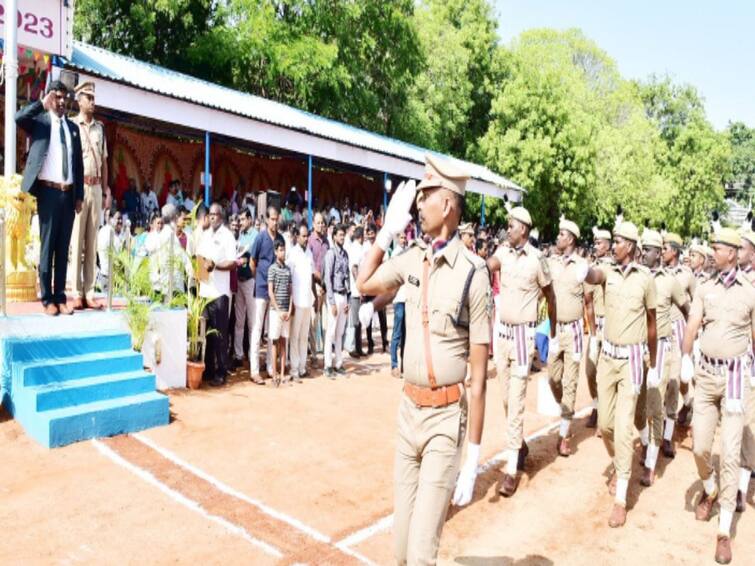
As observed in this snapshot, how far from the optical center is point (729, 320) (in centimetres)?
561

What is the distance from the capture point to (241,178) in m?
20.3

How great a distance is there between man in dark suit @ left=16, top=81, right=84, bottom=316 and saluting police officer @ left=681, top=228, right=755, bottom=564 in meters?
6.34

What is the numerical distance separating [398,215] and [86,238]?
5.34m

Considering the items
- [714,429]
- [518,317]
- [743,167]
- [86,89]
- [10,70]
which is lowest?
[714,429]

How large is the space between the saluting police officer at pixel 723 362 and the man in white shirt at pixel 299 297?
5500 millimetres

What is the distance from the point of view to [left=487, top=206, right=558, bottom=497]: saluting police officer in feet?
20.8

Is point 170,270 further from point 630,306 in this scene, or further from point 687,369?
point 687,369

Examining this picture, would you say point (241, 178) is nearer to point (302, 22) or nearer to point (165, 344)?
point (302, 22)

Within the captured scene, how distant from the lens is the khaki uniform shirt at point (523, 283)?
6543 millimetres

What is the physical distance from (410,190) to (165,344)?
5.50 metres

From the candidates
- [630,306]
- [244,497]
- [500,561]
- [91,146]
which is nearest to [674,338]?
[630,306]

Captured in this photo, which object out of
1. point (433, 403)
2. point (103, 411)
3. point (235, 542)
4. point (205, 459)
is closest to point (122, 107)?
point (103, 411)

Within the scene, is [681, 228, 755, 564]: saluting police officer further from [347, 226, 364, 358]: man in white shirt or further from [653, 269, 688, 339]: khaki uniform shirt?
[347, 226, 364, 358]: man in white shirt

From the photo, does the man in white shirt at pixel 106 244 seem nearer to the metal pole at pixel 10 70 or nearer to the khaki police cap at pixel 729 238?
the metal pole at pixel 10 70
